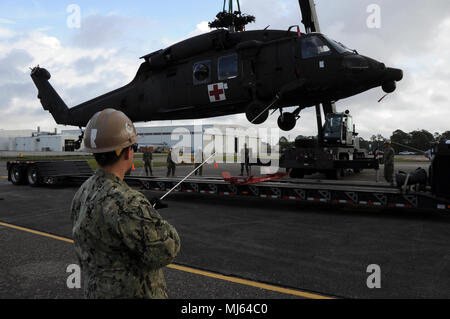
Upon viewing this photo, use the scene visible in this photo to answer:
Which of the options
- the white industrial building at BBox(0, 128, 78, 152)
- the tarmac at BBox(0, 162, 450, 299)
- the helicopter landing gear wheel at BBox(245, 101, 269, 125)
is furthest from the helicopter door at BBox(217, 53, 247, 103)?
the white industrial building at BBox(0, 128, 78, 152)

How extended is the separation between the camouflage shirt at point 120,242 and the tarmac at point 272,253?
2.18 metres

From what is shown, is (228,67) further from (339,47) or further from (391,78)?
(391,78)

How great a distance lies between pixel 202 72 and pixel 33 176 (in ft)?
31.5

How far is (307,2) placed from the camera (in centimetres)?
1398

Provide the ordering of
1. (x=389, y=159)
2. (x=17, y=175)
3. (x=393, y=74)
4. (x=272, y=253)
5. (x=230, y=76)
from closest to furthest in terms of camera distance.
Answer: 1. (x=272, y=253)
2. (x=393, y=74)
3. (x=230, y=76)
4. (x=389, y=159)
5. (x=17, y=175)

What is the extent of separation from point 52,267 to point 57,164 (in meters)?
11.1

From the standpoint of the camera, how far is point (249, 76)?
9.05 m

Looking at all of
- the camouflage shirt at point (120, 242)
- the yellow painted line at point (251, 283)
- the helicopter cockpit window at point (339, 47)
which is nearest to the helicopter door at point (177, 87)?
the helicopter cockpit window at point (339, 47)

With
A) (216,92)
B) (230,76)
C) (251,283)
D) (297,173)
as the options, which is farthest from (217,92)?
(251,283)

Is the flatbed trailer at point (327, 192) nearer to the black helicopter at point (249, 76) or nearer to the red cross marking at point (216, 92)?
the black helicopter at point (249, 76)

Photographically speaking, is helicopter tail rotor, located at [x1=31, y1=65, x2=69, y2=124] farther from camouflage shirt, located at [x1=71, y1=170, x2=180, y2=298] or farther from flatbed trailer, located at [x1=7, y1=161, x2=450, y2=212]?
camouflage shirt, located at [x1=71, y1=170, x2=180, y2=298]

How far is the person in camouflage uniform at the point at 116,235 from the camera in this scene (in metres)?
Result: 1.65
